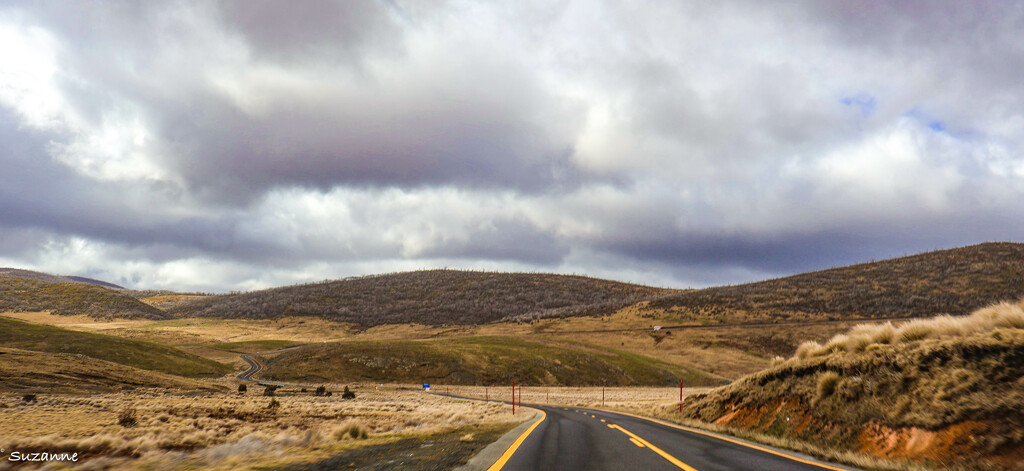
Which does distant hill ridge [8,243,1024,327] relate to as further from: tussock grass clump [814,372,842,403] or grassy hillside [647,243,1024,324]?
tussock grass clump [814,372,842,403]

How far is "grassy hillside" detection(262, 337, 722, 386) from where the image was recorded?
252 feet

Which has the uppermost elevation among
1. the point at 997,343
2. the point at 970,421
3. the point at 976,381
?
the point at 997,343

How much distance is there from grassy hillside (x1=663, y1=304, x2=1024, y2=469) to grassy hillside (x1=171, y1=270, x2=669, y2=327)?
4761 inches

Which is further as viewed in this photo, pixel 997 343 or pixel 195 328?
pixel 195 328

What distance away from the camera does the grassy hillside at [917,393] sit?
27.9ft

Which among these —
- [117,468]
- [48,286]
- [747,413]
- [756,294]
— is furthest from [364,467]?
[48,286]

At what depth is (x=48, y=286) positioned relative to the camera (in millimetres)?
155250

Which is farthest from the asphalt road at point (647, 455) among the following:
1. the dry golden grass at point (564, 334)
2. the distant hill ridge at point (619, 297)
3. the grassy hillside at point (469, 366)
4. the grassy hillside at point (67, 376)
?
the distant hill ridge at point (619, 297)

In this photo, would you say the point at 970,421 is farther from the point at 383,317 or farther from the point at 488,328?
the point at 383,317

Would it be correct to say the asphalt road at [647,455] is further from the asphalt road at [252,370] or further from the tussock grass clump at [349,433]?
the asphalt road at [252,370]

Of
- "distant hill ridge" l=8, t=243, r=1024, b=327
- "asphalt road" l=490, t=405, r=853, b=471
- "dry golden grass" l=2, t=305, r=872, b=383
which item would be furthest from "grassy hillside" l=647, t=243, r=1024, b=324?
"asphalt road" l=490, t=405, r=853, b=471

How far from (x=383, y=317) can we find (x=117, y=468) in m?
147

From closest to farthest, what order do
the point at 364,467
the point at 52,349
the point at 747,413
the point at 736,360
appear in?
the point at 364,467, the point at 747,413, the point at 52,349, the point at 736,360

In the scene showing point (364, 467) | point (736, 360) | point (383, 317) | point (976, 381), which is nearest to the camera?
point (364, 467)
